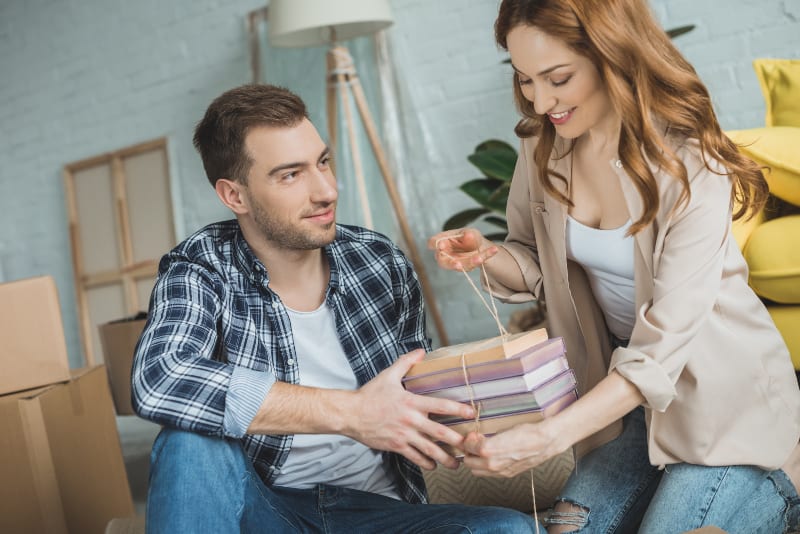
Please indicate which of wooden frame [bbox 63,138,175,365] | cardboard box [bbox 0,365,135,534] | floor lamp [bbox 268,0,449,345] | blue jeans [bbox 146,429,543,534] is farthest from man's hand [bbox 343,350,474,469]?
wooden frame [bbox 63,138,175,365]

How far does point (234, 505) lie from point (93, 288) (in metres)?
3.32

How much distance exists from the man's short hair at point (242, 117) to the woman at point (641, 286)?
46cm

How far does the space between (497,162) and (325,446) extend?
55.1 inches

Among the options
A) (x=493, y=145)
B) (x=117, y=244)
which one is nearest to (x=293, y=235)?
(x=493, y=145)

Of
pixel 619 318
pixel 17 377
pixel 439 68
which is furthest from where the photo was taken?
pixel 439 68

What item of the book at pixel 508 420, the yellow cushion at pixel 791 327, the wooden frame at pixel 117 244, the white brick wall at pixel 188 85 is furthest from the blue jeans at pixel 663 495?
the wooden frame at pixel 117 244

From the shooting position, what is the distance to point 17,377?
6.00 feet

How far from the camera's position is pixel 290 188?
1.58 metres

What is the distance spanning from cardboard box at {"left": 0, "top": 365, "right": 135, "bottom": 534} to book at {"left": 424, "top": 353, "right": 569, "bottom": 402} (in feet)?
3.39

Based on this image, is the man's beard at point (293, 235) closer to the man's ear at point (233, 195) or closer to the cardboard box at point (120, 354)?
the man's ear at point (233, 195)

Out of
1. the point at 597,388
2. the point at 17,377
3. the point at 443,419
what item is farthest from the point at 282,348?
the point at 17,377

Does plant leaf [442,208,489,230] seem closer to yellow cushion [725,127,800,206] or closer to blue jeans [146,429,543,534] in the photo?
yellow cushion [725,127,800,206]

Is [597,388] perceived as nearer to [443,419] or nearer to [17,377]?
[443,419]

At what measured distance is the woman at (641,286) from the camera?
3.83ft
